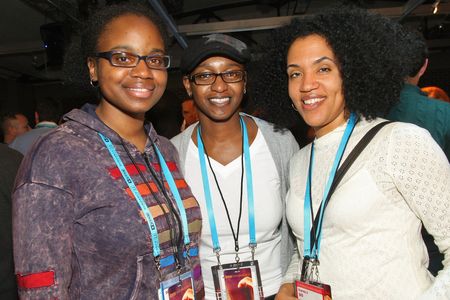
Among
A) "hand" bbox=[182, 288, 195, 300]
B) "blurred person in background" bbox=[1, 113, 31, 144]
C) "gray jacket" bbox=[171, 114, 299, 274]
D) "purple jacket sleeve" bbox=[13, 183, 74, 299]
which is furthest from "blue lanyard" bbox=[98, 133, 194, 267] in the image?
"blurred person in background" bbox=[1, 113, 31, 144]

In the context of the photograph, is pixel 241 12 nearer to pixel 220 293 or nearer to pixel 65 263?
pixel 220 293

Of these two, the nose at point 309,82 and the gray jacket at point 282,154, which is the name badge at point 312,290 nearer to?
the gray jacket at point 282,154

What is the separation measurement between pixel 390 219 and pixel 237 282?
0.76m

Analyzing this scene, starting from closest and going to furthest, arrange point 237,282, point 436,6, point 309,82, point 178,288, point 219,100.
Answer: point 178,288, point 309,82, point 237,282, point 219,100, point 436,6

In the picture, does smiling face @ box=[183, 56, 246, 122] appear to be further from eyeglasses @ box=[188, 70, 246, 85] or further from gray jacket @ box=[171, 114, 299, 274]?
gray jacket @ box=[171, 114, 299, 274]

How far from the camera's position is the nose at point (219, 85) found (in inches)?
81.8

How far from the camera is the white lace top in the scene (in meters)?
1.36

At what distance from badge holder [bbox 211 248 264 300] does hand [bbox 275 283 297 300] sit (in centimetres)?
15

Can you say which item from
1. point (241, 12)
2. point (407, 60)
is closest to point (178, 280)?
point (407, 60)

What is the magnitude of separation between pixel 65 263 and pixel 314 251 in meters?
0.90

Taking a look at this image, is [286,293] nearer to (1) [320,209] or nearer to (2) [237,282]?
(2) [237,282]

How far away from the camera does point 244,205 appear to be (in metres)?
2.02

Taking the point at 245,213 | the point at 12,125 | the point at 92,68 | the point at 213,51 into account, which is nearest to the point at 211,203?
the point at 245,213

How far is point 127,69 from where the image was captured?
4.78ft
